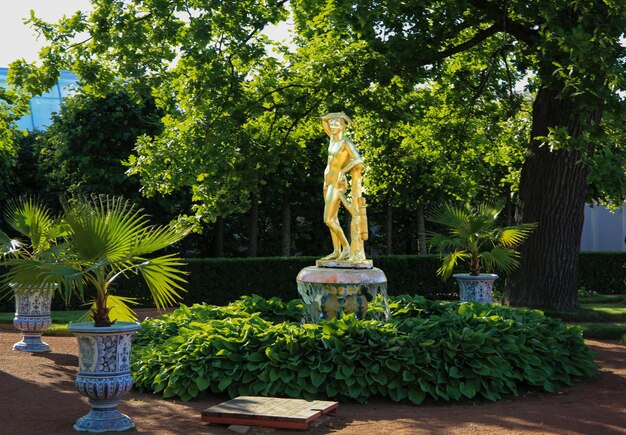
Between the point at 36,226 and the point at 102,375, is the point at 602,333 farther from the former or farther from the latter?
the point at 102,375

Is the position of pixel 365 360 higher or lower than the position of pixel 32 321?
lower

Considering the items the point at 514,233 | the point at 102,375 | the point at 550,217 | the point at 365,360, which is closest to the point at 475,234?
the point at 514,233

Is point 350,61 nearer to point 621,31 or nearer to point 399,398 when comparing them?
point 621,31

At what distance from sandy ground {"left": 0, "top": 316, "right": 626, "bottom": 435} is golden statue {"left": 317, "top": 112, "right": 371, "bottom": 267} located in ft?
7.69

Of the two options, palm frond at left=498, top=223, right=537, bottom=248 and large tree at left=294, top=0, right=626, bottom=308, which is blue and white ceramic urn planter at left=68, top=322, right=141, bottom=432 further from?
palm frond at left=498, top=223, right=537, bottom=248

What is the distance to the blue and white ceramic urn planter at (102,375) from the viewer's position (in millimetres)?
7375

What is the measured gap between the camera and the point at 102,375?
7.39 metres

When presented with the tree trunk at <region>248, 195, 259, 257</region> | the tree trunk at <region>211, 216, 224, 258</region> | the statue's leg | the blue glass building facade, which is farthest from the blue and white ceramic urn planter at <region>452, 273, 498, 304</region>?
the blue glass building facade

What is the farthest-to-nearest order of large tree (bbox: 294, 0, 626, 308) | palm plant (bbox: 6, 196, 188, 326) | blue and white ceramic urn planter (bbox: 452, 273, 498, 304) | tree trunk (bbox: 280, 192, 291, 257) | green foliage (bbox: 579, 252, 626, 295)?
tree trunk (bbox: 280, 192, 291, 257), green foliage (bbox: 579, 252, 626, 295), blue and white ceramic urn planter (bbox: 452, 273, 498, 304), large tree (bbox: 294, 0, 626, 308), palm plant (bbox: 6, 196, 188, 326)

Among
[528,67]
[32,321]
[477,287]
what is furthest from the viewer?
[528,67]

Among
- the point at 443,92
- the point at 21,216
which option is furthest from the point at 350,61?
the point at 21,216

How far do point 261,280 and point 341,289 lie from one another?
32.3ft

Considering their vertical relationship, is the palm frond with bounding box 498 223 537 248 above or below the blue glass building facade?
below

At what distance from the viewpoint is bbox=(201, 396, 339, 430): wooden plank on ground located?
24.2 ft
